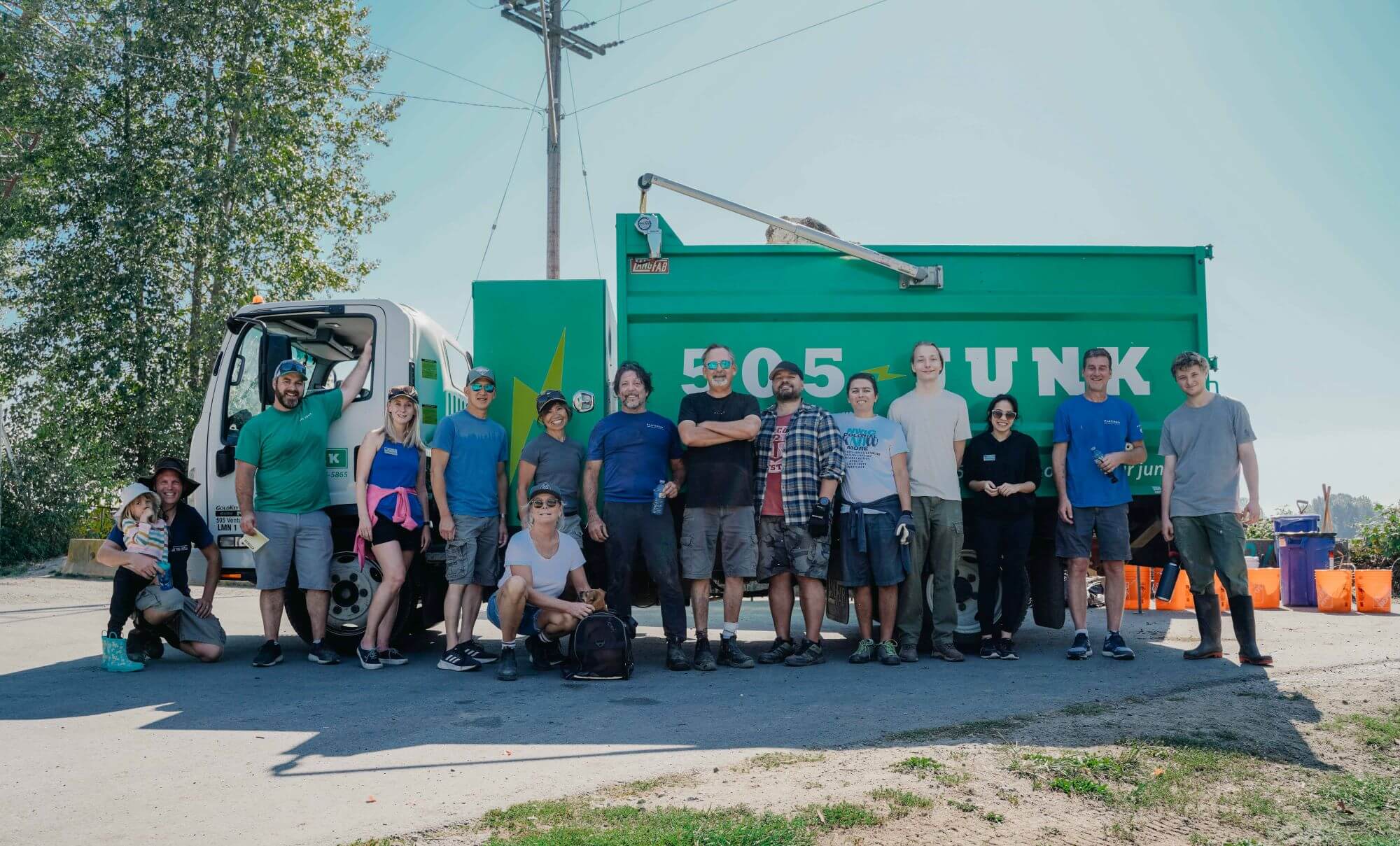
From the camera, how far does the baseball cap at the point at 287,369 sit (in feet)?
22.0

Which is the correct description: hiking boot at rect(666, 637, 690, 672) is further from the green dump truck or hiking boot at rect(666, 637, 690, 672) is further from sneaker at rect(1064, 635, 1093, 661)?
sneaker at rect(1064, 635, 1093, 661)

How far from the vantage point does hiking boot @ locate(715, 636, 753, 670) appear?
6504 millimetres

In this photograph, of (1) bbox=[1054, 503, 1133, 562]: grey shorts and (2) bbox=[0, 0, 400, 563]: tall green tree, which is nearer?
(1) bbox=[1054, 503, 1133, 562]: grey shorts

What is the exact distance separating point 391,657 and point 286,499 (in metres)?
1.31

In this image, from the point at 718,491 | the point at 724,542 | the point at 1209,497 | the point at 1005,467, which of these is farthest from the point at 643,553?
the point at 1209,497

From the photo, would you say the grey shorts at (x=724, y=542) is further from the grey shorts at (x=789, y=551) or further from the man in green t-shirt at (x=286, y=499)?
the man in green t-shirt at (x=286, y=499)

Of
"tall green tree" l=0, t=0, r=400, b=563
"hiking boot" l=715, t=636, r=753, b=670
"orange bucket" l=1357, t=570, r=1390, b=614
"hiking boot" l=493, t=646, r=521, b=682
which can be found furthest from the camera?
"tall green tree" l=0, t=0, r=400, b=563

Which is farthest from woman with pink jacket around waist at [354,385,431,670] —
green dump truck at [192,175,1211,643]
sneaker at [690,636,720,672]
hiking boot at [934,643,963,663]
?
hiking boot at [934,643,963,663]

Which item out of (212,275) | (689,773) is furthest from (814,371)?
(212,275)

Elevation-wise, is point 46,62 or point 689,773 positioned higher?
point 46,62

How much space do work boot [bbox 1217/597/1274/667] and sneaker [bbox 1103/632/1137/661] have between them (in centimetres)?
67

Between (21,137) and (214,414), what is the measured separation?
1056cm

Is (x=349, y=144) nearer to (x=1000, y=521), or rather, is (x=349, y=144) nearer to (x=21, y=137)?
(x=21, y=137)

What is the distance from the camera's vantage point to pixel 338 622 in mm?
7121
